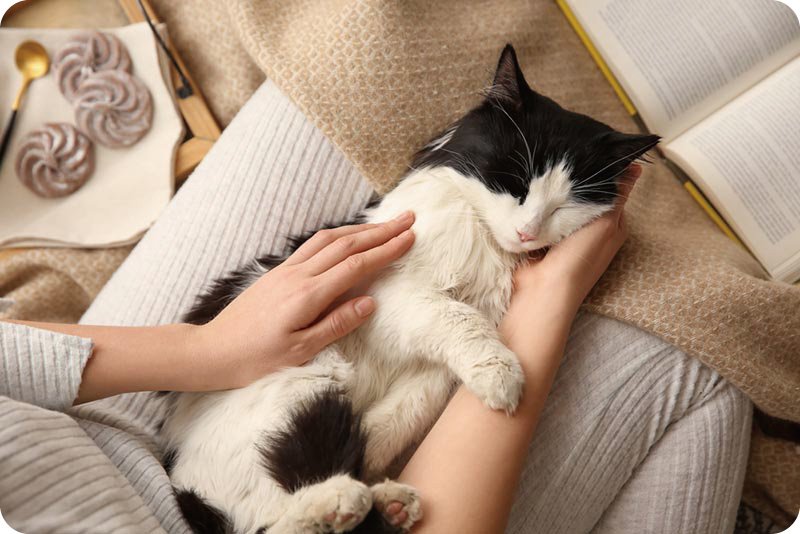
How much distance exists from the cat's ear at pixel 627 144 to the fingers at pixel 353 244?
0.44 m

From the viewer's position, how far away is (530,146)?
1080mm

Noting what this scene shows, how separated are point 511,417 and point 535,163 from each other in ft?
1.67

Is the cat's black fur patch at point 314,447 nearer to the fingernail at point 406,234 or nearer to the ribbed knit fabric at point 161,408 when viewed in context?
the ribbed knit fabric at point 161,408

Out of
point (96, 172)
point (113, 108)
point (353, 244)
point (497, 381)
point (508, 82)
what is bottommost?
point (497, 381)

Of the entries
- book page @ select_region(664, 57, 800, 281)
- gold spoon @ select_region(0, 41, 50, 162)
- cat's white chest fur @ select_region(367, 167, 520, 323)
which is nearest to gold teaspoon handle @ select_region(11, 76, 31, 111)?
gold spoon @ select_region(0, 41, 50, 162)

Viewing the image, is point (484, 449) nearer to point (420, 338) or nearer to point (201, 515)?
point (420, 338)

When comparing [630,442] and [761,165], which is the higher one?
[761,165]

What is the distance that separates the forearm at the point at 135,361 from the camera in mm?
987

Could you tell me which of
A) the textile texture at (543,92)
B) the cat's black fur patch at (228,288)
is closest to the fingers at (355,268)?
the cat's black fur patch at (228,288)

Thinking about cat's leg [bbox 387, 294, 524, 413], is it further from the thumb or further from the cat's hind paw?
the cat's hind paw

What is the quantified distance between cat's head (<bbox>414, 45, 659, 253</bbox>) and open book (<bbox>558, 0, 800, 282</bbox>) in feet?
1.99

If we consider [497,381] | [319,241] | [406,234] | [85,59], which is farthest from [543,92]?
[85,59]

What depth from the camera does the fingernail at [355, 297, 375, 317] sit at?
1.05 metres

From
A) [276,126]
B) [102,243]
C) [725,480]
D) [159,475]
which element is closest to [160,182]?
[102,243]
